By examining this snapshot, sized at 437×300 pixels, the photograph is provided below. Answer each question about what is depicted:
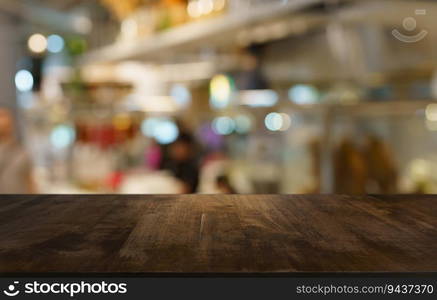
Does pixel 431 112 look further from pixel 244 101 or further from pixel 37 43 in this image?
pixel 37 43

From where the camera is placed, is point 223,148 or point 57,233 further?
point 223,148

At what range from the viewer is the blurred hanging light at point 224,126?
3.68 meters

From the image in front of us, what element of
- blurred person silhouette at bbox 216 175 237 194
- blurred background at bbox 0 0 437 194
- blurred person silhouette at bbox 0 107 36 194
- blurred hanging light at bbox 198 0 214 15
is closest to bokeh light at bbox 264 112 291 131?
blurred background at bbox 0 0 437 194

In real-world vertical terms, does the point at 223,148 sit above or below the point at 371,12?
below

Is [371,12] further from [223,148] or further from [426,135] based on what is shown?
[223,148]

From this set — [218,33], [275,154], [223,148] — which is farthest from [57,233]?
[223,148]

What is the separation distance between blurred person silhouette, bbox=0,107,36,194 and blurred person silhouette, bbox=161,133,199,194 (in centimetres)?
69

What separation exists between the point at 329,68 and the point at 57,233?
8.52 ft

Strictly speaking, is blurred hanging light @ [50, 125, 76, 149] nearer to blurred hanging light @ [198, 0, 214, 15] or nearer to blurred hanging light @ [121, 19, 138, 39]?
blurred hanging light @ [121, 19, 138, 39]

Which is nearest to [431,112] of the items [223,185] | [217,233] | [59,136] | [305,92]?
[223,185]

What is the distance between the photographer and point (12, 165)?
91.7 inches

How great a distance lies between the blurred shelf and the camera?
1800mm

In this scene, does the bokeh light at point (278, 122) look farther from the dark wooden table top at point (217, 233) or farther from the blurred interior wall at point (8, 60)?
the dark wooden table top at point (217, 233)

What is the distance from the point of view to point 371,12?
1668 millimetres
